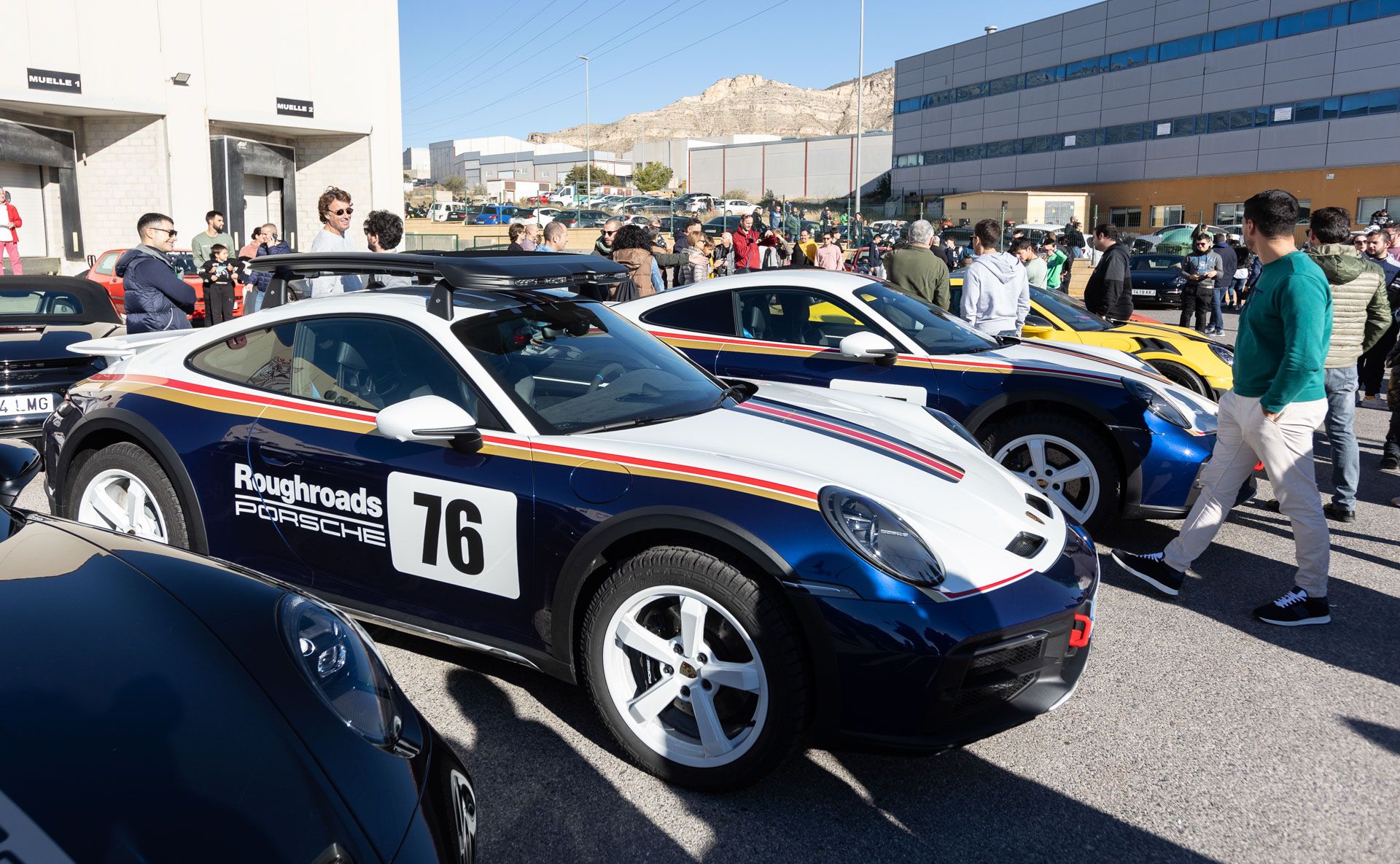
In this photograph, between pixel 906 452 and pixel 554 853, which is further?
pixel 906 452

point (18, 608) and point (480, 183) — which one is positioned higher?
point (480, 183)

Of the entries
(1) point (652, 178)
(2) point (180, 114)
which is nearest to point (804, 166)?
(1) point (652, 178)

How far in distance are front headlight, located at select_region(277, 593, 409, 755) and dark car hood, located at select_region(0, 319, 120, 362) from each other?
16.9 ft

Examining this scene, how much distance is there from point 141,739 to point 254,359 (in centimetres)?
246

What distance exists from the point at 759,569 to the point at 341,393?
1759 millimetres

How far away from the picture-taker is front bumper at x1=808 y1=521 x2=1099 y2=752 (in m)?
2.63

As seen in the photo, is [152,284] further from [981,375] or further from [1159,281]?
[1159,281]

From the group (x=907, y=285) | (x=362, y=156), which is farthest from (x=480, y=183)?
(x=907, y=285)

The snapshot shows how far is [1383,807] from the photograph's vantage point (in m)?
2.92

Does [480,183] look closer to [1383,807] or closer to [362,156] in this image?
[362,156]

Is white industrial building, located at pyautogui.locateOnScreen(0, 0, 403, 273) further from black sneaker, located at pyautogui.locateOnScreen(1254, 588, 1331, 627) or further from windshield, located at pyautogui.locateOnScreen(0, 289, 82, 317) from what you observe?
black sneaker, located at pyautogui.locateOnScreen(1254, 588, 1331, 627)

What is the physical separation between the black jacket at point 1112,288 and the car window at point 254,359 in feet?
26.3

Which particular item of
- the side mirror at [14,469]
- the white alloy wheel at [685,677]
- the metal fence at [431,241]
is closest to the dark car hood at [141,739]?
the side mirror at [14,469]

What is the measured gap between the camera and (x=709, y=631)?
2.87 m
